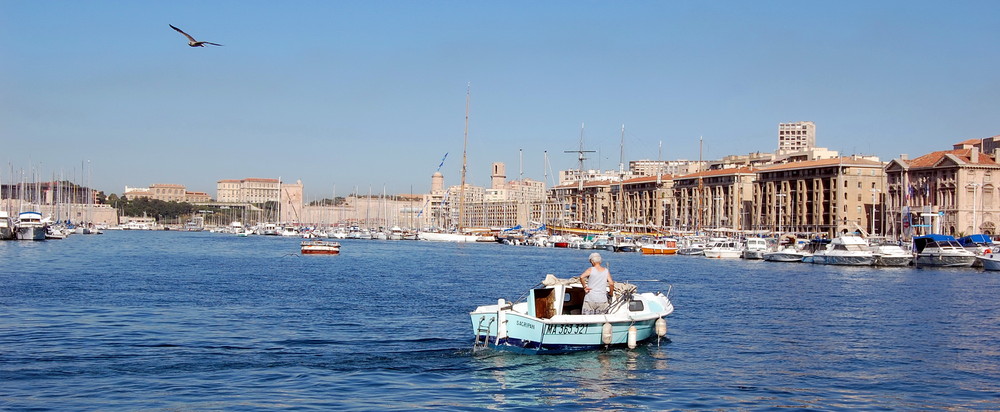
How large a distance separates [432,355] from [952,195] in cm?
10624

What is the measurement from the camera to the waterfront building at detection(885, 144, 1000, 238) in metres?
115

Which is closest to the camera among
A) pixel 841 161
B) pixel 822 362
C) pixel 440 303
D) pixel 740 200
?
pixel 822 362

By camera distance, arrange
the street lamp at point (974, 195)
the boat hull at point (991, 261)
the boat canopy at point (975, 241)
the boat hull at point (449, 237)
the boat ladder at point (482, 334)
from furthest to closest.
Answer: the boat hull at point (449, 237) → the street lamp at point (974, 195) → the boat canopy at point (975, 241) → the boat hull at point (991, 261) → the boat ladder at point (482, 334)

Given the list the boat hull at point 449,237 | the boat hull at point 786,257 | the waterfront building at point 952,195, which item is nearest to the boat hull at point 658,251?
the boat hull at point 786,257

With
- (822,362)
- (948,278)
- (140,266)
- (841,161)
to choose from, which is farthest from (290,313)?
(841,161)

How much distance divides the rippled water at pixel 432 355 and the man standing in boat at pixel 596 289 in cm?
113

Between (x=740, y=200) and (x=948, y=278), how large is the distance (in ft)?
344

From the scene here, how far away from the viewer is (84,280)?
52188 millimetres

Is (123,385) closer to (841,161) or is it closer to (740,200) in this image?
(841,161)

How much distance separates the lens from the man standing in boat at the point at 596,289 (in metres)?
25.7

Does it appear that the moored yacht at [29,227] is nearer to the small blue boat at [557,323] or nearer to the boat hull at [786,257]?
the boat hull at [786,257]

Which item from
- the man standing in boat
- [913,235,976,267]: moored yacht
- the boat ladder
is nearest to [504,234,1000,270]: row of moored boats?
[913,235,976,267]: moored yacht

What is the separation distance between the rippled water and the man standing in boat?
113cm

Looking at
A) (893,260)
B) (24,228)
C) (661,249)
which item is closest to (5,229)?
(24,228)
